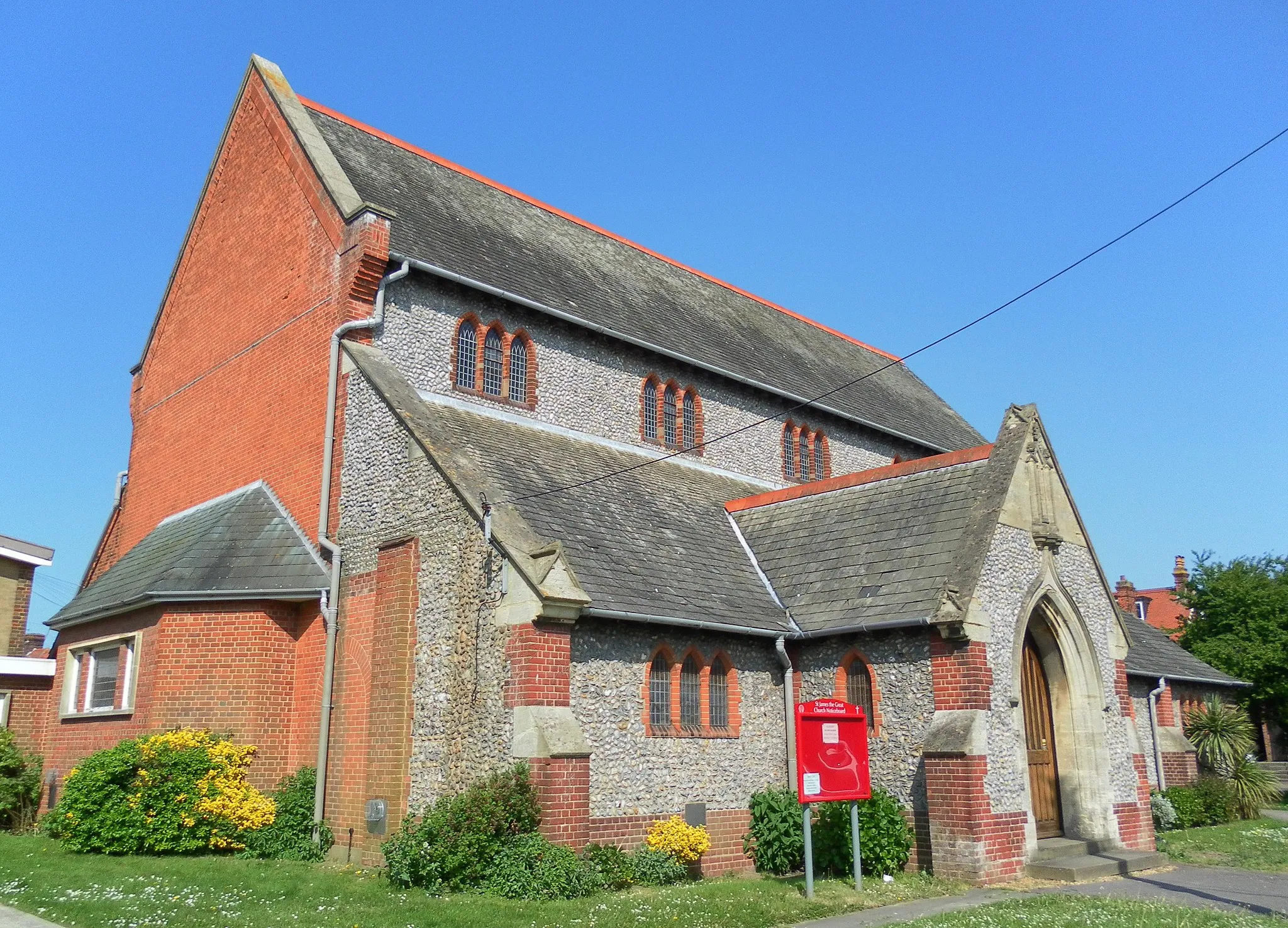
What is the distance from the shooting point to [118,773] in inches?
633

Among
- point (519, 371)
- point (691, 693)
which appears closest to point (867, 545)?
point (691, 693)

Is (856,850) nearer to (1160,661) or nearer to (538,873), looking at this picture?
(538,873)

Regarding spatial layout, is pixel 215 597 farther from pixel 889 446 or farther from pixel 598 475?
pixel 889 446

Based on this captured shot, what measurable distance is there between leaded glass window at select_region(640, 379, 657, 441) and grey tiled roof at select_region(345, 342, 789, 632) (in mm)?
1358

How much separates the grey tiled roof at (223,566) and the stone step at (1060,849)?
40.2 ft

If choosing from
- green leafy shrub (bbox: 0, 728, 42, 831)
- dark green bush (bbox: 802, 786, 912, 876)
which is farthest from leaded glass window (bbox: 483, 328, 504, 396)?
green leafy shrub (bbox: 0, 728, 42, 831)

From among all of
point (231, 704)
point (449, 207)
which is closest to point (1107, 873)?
point (231, 704)

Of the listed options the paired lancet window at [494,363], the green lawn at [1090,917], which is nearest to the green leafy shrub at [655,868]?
the green lawn at [1090,917]

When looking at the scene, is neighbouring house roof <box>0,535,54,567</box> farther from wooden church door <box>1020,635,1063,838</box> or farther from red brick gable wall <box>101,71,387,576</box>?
wooden church door <box>1020,635,1063,838</box>

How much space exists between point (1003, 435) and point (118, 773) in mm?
15393

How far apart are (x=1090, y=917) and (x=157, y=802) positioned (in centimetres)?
1311

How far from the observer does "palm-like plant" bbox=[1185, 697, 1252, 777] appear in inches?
1109

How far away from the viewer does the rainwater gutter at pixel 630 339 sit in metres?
19.4

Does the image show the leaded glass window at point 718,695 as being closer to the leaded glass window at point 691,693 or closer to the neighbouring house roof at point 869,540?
the leaded glass window at point 691,693
